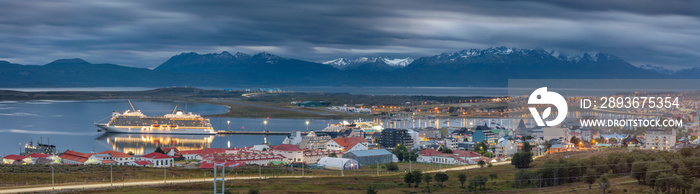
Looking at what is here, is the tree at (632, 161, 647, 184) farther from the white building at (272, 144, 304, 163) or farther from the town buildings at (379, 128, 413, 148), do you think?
the town buildings at (379, 128, 413, 148)

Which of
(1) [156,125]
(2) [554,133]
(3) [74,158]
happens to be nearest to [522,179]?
(2) [554,133]

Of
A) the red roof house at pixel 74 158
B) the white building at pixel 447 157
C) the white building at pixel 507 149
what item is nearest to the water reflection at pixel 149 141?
the red roof house at pixel 74 158

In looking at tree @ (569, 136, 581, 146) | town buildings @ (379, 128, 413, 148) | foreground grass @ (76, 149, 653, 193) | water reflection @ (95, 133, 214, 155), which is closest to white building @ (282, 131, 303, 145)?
town buildings @ (379, 128, 413, 148)

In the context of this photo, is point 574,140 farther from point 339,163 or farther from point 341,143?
point 339,163

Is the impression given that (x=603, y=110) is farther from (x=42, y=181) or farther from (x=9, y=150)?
(x=9, y=150)

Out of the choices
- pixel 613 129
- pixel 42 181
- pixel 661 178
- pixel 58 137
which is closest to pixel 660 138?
pixel 613 129

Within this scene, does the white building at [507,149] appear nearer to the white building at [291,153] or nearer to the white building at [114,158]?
the white building at [291,153]
